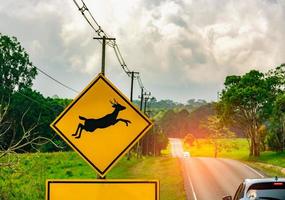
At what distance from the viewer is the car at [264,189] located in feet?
42.0

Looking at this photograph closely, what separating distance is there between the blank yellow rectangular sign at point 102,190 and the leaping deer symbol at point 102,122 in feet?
1.87

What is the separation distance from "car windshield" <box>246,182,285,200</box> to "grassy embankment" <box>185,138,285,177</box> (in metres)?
41.1

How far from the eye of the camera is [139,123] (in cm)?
693

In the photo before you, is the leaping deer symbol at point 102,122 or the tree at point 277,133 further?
the tree at point 277,133

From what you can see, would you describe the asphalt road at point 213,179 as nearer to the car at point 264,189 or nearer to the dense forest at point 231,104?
the dense forest at point 231,104

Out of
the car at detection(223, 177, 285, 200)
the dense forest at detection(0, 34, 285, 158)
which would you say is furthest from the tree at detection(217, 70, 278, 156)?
the car at detection(223, 177, 285, 200)

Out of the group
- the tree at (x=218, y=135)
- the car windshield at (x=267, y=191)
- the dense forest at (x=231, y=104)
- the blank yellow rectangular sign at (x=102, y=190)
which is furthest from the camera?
the tree at (x=218, y=135)

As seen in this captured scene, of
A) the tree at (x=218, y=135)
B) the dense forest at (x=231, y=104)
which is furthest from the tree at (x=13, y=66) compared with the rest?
the tree at (x=218, y=135)

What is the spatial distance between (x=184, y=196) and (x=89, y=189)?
104ft

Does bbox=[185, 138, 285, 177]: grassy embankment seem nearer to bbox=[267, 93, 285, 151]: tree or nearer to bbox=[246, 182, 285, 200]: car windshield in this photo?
bbox=[267, 93, 285, 151]: tree

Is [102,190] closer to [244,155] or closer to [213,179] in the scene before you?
[213,179]

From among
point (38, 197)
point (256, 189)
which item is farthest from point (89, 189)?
point (38, 197)

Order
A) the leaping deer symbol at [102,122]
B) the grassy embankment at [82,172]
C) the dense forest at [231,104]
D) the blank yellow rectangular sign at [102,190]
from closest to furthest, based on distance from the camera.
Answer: the blank yellow rectangular sign at [102,190]
the leaping deer symbol at [102,122]
the grassy embankment at [82,172]
the dense forest at [231,104]

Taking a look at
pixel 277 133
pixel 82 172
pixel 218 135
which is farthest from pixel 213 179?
pixel 218 135
